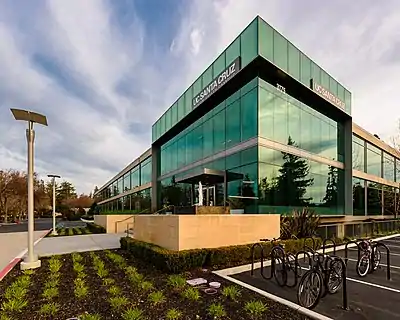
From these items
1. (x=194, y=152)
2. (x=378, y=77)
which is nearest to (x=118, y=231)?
(x=194, y=152)

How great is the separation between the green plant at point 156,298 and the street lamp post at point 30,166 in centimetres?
477

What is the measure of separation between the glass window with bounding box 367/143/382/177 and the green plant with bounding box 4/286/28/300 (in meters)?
28.3

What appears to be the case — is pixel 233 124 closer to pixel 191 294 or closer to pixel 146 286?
pixel 146 286

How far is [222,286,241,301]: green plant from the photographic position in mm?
5715

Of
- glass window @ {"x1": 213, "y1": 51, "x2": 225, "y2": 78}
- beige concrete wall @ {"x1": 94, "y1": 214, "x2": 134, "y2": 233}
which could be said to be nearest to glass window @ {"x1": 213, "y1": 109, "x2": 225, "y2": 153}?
glass window @ {"x1": 213, "y1": 51, "x2": 225, "y2": 78}

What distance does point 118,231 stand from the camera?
21656 millimetres

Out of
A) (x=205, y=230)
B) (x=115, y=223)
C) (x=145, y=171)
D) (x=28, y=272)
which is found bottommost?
(x=115, y=223)

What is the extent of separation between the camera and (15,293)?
19.6 ft

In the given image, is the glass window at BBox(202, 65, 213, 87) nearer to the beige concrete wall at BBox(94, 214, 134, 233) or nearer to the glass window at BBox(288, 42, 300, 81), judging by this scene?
the glass window at BBox(288, 42, 300, 81)

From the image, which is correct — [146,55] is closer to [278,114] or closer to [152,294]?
[278,114]

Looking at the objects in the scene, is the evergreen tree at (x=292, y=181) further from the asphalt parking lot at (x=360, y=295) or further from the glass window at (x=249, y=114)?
the asphalt parking lot at (x=360, y=295)

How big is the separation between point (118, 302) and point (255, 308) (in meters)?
2.45

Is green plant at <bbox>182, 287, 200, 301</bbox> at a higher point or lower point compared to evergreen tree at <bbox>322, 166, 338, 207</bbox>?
lower

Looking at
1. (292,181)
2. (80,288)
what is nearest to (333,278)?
(80,288)
